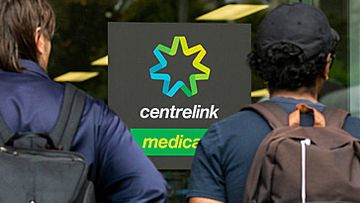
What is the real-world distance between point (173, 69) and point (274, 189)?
3227mm

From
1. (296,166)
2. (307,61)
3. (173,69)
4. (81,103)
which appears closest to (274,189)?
(296,166)

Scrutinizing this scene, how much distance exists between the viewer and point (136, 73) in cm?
596

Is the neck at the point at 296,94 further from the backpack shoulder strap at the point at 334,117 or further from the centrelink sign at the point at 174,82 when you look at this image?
the centrelink sign at the point at 174,82

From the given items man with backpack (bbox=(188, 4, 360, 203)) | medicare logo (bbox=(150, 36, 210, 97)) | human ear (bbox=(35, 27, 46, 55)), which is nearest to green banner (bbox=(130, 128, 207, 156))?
medicare logo (bbox=(150, 36, 210, 97))

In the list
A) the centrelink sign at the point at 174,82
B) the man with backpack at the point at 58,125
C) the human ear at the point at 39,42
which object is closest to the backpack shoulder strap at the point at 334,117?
the man with backpack at the point at 58,125

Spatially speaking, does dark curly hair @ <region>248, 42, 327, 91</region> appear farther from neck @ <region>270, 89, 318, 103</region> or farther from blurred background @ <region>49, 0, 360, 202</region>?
blurred background @ <region>49, 0, 360, 202</region>

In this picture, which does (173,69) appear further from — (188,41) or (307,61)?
(307,61)

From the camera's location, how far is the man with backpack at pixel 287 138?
2764mm

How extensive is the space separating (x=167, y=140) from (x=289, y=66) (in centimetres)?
314

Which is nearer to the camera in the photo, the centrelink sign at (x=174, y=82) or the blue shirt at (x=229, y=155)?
the blue shirt at (x=229, y=155)

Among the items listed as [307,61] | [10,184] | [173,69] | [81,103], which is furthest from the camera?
Result: [173,69]

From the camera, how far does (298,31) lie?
2.94m

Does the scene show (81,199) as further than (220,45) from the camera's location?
No

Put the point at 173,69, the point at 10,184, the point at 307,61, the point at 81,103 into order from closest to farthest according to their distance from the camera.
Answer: the point at 10,184, the point at 81,103, the point at 307,61, the point at 173,69
